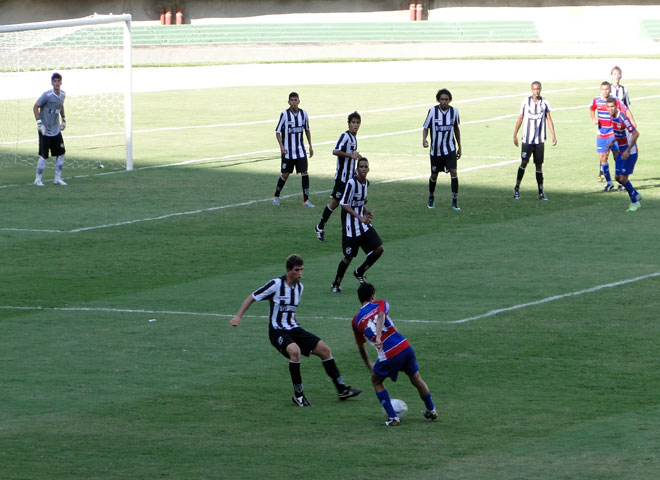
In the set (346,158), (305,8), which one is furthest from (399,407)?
(305,8)

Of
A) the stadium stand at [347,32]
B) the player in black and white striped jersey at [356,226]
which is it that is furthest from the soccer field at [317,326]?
the stadium stand at [347,32]

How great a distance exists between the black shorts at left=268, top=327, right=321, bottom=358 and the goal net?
60.3ft

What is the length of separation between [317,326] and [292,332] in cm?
304

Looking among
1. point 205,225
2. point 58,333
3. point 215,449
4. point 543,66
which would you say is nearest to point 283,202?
point 205,225

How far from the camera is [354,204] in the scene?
16.3 meters

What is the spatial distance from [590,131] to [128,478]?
30.5 m

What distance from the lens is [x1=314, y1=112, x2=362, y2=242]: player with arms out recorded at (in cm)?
2023

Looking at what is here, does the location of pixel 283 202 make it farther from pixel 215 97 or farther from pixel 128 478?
pixel 215 97

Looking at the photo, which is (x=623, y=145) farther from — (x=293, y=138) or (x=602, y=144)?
(x=293, y=138)

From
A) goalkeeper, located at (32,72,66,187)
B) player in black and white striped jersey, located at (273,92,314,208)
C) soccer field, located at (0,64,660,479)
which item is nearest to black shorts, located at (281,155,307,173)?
player in black and white striped jersey, located at (273,92,314,208)

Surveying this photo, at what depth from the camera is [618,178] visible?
22.7 m

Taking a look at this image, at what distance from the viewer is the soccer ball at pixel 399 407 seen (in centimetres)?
1083

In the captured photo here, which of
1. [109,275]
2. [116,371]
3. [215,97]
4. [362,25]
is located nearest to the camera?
[116,371]

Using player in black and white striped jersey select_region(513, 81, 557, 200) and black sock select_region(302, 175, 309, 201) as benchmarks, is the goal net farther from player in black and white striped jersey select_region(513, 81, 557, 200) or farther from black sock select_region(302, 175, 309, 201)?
player in black and white striped jersey select_region(513, 81, 557, 200)
